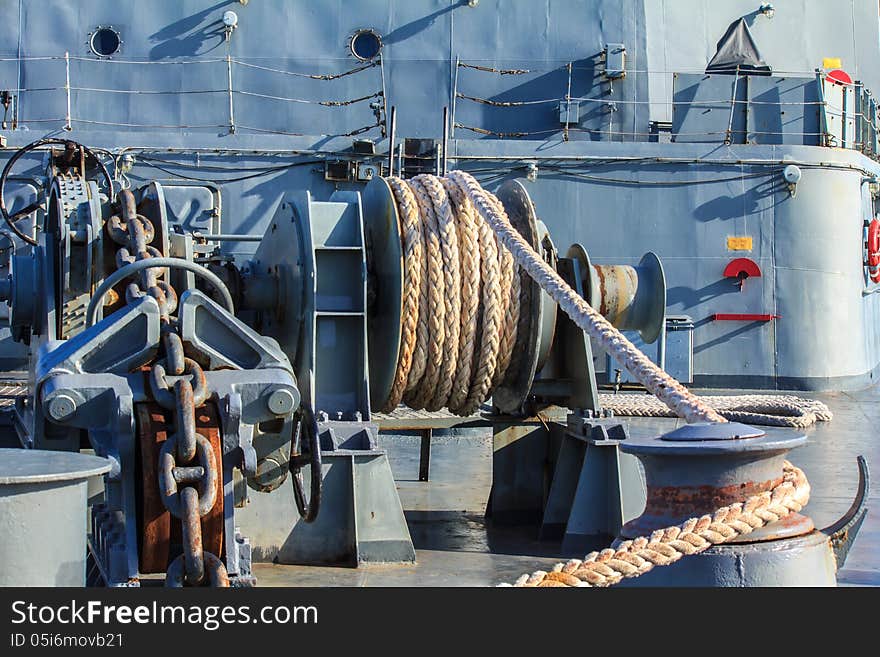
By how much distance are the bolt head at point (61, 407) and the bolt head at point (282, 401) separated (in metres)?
0.60

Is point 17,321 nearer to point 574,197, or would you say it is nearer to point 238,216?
point 238,216

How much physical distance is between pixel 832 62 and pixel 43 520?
12.7 meters

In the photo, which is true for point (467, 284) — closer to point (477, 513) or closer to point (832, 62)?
point (477, 513)

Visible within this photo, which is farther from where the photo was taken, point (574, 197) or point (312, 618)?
point (574, 197)

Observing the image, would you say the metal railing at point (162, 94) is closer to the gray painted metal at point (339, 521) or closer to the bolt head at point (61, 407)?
the gray painted metal at point (339, 521)

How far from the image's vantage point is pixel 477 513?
21.2ft

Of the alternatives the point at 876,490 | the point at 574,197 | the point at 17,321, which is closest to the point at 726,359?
the point at 574,197

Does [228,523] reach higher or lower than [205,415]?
lower

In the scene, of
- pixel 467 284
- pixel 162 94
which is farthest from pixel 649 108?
pixel 467 284

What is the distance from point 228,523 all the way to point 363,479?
1558 mm

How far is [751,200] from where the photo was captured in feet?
37.2

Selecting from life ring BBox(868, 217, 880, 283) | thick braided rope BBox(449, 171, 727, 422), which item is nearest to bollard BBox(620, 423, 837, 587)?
thick braided rope BBox(449, 171, 727, 422)

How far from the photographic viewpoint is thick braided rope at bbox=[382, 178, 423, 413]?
16.8 feet

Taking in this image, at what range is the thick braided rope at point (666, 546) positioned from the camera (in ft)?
8.85
